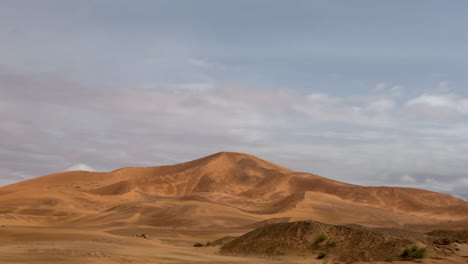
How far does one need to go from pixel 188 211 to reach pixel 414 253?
115 ft

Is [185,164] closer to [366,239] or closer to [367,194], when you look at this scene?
[367,194]

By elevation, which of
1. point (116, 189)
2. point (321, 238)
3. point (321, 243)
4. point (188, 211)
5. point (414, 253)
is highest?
point (116, 189)

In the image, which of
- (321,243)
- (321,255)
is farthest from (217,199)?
(321,255)

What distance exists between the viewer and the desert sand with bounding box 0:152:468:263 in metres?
23.7

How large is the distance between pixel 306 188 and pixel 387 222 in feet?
111

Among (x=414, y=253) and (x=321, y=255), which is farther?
(x=321, y=255)

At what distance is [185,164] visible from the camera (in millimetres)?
114625

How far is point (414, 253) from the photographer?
2316 centimetres

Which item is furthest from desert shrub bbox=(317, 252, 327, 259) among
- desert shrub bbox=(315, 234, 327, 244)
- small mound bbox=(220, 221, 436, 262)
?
desert shrub bbox=(315, 234, 327, 244)

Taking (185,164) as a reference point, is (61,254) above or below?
below

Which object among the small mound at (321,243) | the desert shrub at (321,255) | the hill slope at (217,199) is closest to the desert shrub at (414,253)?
the small mound at (321,243)

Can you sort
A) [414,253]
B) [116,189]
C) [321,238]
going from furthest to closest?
1. [116,189]
2. [321,238]
3. [414,253]

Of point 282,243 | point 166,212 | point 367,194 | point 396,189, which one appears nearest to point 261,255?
point 282,243

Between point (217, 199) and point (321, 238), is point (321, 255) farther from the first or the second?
point (217, 199)
